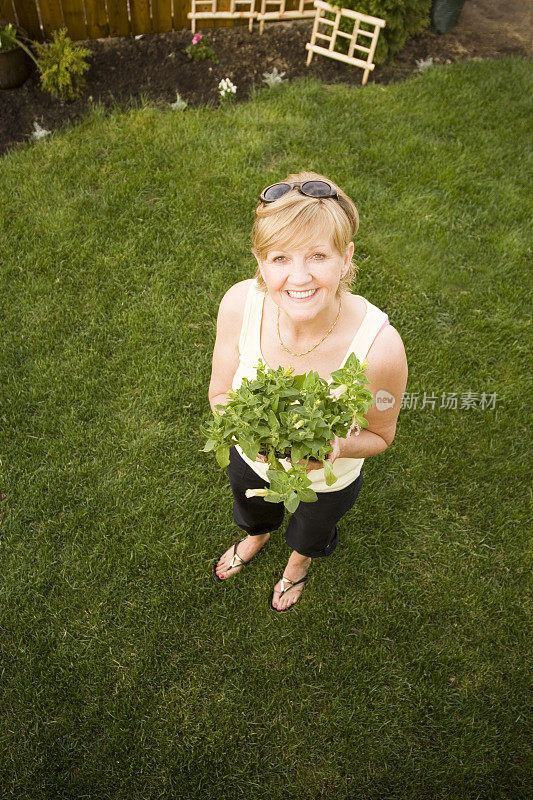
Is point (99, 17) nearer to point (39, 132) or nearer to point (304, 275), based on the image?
point (39, 132)

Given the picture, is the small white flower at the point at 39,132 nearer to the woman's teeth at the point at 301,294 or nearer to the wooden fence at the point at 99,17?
the wooden fence at the point at 99,17

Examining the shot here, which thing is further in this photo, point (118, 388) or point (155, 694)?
Answer: point (118, 388)

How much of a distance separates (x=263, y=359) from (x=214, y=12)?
534 cm

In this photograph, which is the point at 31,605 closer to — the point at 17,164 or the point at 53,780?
the point at 53,780

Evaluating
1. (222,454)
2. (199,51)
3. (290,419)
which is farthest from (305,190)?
(199,51)

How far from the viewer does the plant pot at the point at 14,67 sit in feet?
17.7

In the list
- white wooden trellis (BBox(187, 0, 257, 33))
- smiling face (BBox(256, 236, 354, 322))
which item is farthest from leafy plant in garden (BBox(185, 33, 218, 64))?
smiling face (BBox(256, 236, 354, 322))

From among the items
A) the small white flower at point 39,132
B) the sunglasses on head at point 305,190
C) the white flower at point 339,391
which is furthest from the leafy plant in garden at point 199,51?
the white flower at point 339,391

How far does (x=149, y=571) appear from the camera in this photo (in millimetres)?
3400

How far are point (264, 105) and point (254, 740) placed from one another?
518 centimetres

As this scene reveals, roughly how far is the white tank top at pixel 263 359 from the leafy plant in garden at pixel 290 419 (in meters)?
0.35

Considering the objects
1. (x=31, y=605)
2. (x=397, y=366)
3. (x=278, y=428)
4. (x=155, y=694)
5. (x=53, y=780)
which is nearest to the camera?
(x=278, y=428)

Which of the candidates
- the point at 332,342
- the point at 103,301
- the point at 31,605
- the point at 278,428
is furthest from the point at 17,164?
the point at 278,428

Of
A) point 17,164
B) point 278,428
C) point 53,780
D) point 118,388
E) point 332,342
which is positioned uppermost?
point 278,428
